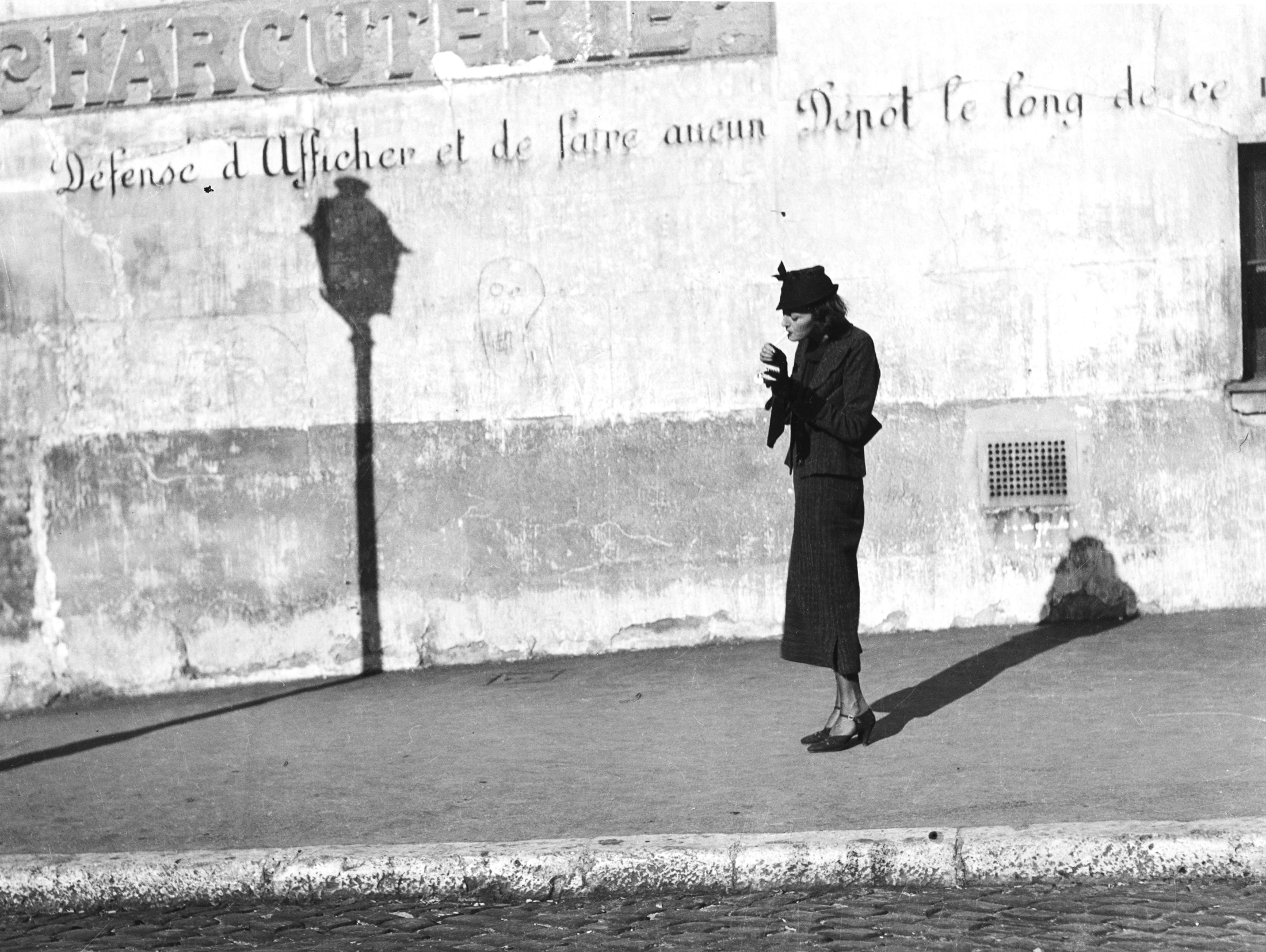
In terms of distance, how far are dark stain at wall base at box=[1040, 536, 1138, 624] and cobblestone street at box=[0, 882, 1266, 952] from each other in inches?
161

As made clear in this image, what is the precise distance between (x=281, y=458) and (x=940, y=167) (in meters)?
4.07

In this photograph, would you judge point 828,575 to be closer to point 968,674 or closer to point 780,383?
point 780,383

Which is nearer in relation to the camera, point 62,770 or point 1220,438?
point 62,770

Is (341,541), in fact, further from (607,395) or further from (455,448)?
(607,395)

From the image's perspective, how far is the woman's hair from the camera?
625 centimetres

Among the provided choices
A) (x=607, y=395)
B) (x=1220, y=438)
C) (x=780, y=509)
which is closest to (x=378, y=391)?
(x=607, y=395)

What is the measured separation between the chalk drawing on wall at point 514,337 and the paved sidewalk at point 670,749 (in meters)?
1.55

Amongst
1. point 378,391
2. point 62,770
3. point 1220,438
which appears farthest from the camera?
point 378,391

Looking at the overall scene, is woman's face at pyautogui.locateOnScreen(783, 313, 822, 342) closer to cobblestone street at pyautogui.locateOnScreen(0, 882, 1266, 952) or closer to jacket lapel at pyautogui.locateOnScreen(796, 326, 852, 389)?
jacket lapel at pyautogui.locateOnScreen(796, 326, 852, 389)

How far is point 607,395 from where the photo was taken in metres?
8.97

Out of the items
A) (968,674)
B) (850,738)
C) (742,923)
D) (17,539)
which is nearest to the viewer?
(742,923)

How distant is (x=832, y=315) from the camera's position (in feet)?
20.6

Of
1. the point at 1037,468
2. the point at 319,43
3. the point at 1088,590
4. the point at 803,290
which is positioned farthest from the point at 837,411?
the point at 319,43

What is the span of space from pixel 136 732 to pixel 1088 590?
5.09 m
